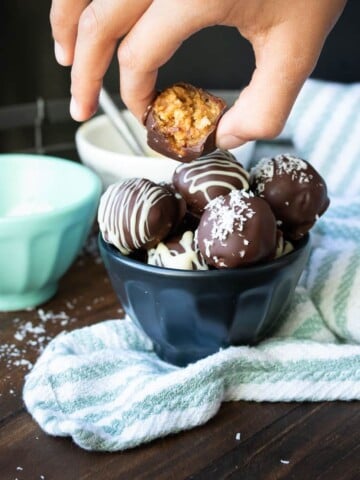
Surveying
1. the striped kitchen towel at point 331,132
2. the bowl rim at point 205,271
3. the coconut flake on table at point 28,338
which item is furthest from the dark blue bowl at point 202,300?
the striped kitchen towel at point 331,132

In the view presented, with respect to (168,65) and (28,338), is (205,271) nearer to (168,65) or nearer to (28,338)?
(28,338)

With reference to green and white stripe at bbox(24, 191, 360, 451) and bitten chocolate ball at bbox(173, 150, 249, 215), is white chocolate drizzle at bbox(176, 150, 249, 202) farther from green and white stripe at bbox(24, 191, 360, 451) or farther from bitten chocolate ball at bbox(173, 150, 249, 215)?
green and white stripe at bbox(24, 191, 360, 451)

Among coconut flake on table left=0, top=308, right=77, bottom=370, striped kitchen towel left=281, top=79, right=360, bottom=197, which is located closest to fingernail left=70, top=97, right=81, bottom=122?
coconut flake on table left=0, top=308, right=77, bottom=370

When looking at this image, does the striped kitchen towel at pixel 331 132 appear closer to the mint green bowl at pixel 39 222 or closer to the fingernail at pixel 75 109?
the mint green bowl at pixel 39 222

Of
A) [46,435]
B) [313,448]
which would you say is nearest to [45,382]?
[46,435]

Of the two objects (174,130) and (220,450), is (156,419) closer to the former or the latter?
(220,450)

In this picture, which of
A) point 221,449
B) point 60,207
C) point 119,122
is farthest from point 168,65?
point 221,449
